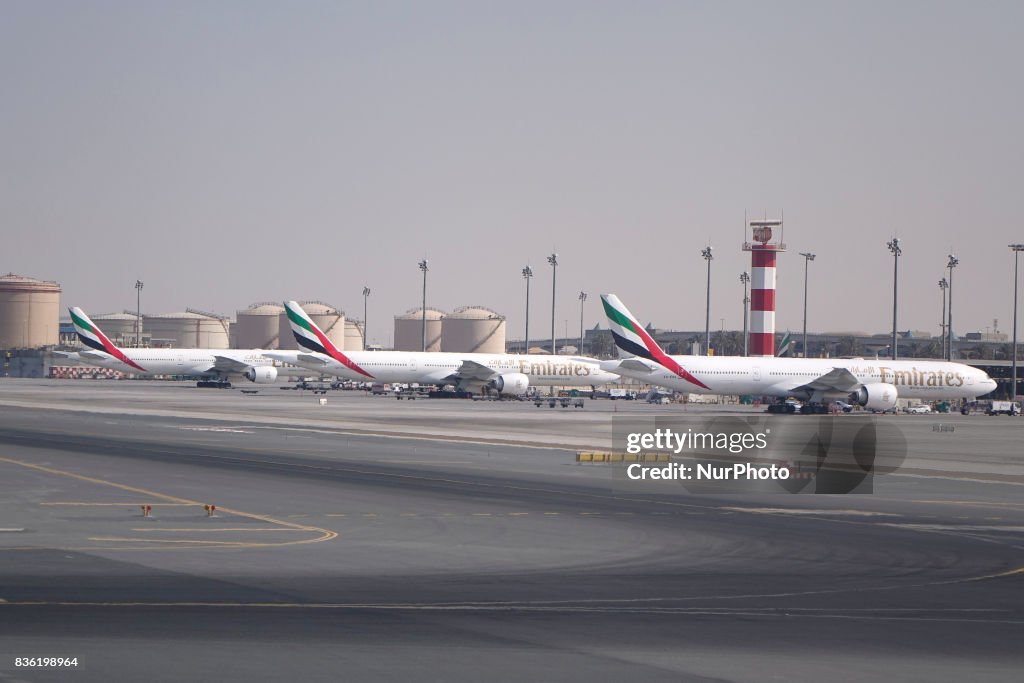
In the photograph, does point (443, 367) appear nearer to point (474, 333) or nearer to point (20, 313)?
point (474, 333)

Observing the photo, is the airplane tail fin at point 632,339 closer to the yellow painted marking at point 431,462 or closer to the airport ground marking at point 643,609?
the yellow painted marking at point 431,462

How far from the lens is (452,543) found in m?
24.5

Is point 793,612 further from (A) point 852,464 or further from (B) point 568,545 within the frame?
(A) point 852,464

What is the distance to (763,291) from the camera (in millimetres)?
107438

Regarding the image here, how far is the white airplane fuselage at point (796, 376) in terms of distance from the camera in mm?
93750

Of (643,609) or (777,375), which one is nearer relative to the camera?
(643,609)

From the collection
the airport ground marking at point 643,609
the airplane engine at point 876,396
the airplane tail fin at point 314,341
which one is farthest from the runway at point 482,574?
the airplane tail fin at point 314,341

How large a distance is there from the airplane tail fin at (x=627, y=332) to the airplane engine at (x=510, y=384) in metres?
17.7

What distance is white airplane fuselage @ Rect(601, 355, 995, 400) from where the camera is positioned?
3691 inches

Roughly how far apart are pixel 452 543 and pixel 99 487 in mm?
13304

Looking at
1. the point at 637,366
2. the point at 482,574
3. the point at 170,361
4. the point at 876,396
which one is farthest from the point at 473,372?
the point at 482,574

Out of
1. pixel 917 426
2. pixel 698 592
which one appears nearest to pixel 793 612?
pixel 698 592

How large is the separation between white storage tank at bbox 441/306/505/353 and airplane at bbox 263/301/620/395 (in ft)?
237

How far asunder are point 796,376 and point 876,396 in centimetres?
641
